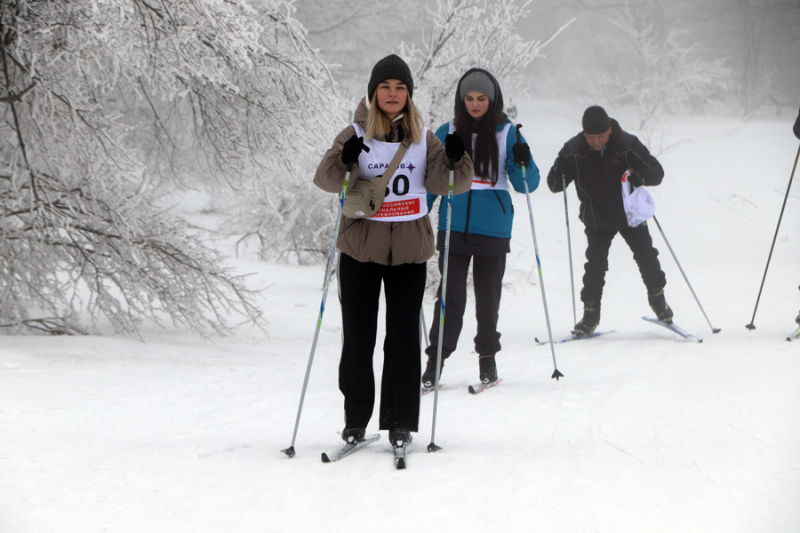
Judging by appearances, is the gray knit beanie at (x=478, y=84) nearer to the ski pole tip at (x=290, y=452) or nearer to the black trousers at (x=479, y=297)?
the black trousers at (x=479, y=297)

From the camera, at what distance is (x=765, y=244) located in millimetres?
16672

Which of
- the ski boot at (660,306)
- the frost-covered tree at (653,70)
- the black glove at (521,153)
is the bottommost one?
the ski boot at (660,306)

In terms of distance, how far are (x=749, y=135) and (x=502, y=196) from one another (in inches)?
995

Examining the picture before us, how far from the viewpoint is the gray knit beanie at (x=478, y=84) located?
4.62 metres

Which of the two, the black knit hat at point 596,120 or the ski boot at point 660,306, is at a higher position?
the black knit hat at point 596,120

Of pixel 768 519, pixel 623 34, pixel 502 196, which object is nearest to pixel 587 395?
pixel 502 196

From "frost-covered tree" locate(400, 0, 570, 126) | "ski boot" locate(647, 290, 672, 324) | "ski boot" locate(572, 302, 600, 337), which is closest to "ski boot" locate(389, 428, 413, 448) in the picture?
"ski boot" locate(572, 302, 600, 337)

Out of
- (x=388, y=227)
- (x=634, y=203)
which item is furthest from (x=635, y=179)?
(x=388, y=227)

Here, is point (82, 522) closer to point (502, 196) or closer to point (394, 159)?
point (394, 159)

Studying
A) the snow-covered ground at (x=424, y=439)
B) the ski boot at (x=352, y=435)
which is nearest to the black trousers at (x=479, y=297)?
the snow-covered ground at (x=424, y=439)

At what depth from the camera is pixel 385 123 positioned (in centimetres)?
337

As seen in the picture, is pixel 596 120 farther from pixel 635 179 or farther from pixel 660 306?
pixel 660 306

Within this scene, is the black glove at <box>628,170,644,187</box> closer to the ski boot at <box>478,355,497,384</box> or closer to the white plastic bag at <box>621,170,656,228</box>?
the white plastic bag at <box>621,170,656,228</box>

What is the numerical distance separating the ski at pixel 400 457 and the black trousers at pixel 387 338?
13 cm
